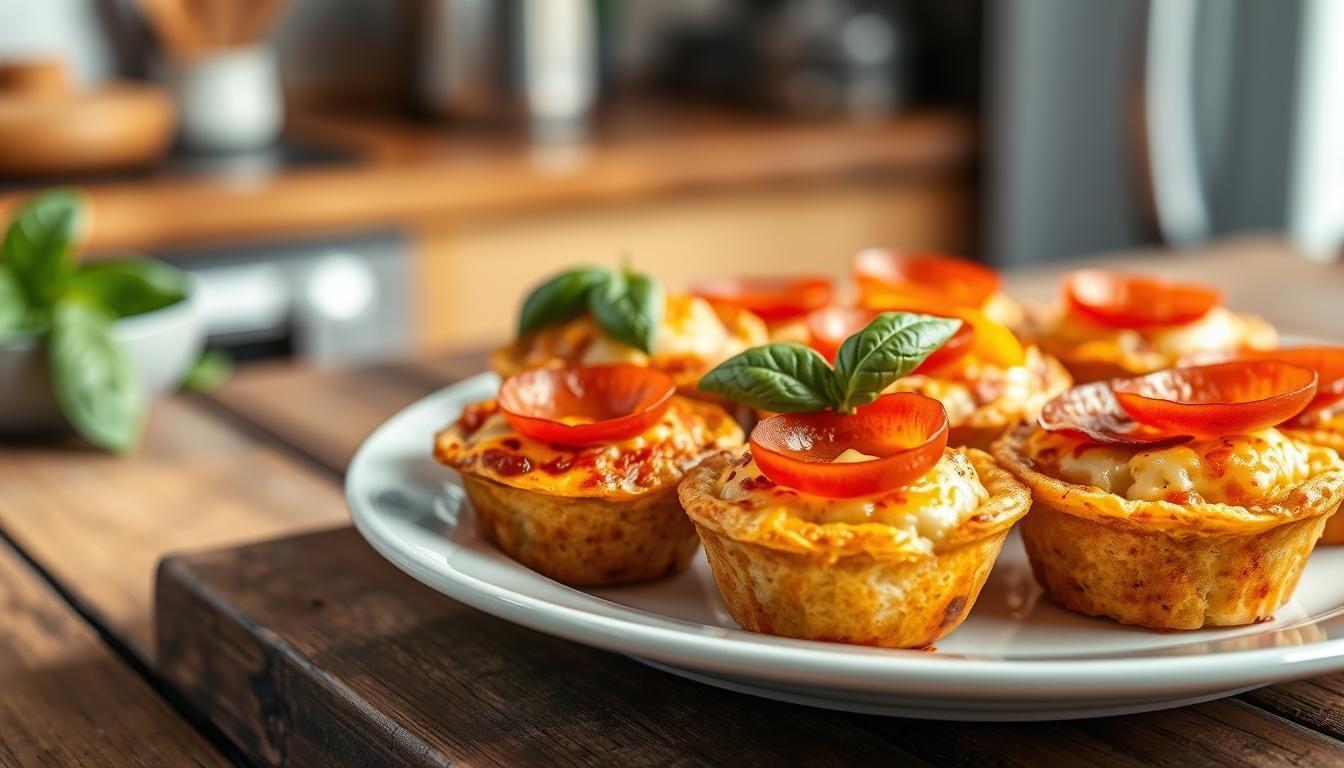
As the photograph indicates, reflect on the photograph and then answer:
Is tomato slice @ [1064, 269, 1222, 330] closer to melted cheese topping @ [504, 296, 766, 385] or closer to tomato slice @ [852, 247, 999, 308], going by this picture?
tomato slice @ [852, 247, 999, 308]

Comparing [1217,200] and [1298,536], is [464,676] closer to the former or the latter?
[1298,536]

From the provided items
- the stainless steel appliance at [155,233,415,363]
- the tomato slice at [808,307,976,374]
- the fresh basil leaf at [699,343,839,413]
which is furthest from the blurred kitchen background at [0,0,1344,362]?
the fresh basil leaf at [699,343,839,413]

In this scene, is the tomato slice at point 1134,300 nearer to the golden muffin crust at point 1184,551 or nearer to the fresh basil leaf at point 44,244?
the golden muffin crust at point 1184,551

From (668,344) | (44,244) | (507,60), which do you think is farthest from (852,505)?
(507,60)

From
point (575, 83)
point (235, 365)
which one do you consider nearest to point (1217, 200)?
point (575, 83)

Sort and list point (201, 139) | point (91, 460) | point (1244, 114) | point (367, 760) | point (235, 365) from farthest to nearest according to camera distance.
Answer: point (1244, 114)
point (201, 139)
point (235, 365)
point (91, 460)
point (367, 760)

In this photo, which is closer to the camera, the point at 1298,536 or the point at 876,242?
the point at 1298,536
